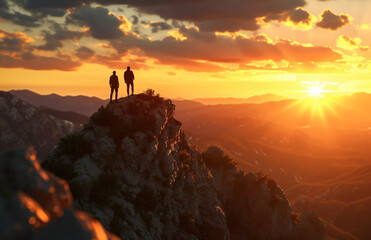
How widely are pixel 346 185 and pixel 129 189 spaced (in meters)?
197

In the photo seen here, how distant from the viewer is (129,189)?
2494 centimetres

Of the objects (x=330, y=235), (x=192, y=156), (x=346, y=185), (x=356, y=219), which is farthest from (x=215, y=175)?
(x=346, y=185)

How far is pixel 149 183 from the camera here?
89.8 ft

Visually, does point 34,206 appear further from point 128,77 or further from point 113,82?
point 128,77

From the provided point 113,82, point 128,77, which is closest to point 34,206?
point 113,82

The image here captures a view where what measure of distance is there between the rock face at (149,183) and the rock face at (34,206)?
629 inches

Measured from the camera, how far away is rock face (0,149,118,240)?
3711 mm

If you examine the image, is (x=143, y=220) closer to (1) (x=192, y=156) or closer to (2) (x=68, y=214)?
(1) (x=192, y=156)

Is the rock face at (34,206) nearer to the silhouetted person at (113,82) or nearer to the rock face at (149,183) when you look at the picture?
the rock face at (149,183)

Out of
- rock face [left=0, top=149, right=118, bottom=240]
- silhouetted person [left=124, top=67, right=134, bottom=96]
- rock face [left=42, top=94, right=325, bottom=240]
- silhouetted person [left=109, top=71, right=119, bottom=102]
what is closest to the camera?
rock face [left=0, top=149, right=118, bottom=240]

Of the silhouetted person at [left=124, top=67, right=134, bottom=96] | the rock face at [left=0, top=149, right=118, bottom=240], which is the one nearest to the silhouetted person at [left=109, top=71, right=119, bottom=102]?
the silhouetted person at [left=124, top=67, right=134, bottom=96]

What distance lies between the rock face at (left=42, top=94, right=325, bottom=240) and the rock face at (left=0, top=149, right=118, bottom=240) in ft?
52.4

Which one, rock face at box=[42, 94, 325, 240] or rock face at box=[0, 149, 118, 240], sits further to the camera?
rock face at box=[42, 94, 325, 240]

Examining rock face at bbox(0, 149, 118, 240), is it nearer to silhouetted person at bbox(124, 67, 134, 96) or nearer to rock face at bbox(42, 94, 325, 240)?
rock face at bbox(42, 94, 325, 240)
